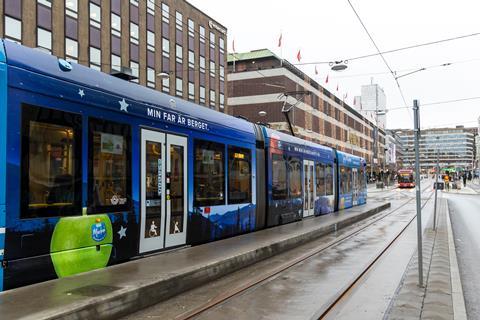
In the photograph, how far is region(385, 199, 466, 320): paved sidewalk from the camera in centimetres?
584

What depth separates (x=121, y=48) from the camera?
3700 cm

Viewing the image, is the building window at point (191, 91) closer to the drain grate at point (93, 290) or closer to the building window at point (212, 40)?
the building window at point (212, 40)

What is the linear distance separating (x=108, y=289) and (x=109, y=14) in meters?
33.9

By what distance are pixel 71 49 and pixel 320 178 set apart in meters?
21.5

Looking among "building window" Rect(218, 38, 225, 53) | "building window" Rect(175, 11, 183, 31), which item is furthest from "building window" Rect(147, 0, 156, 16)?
"building window" Rect(218, 38, 225, 53)

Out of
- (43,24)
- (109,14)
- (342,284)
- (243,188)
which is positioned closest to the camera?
(342,284)

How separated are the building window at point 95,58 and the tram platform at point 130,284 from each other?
27.0 metres

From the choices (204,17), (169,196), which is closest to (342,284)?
(169,196)

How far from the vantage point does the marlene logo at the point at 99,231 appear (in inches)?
265

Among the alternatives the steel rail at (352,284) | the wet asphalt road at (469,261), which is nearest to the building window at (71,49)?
the wet asphalt road at (469,261)

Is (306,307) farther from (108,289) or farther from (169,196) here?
(169,196)

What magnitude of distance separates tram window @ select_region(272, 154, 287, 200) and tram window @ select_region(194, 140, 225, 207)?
11.4 feet

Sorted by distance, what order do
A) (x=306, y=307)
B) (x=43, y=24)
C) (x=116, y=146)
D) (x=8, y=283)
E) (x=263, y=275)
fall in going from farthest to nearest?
(x=43, y=24) < (x=263, y=275) < (x=116, y=146) < (x=306, y=307) < (x=8, y=283)

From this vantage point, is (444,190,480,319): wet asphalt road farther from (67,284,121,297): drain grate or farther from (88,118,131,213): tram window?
(88,118,131,213): tram window
